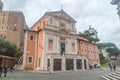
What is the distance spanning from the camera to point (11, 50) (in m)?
38.8

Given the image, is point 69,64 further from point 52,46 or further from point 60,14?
point 60,14

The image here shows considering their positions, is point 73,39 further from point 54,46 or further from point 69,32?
point 54,46

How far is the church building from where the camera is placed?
31.1 m

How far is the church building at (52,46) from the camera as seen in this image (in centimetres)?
3112

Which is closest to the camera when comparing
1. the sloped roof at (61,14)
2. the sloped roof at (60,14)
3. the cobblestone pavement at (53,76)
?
the cobblestone pavement at (53,76)

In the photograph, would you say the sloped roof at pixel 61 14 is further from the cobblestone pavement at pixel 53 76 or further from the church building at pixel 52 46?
the cobblestone pavement at pixel 53 76

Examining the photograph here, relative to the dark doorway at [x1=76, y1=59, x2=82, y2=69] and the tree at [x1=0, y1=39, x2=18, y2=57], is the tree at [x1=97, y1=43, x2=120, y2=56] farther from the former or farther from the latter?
the tree at [x1=0, y1=39, x2=18, y2=57]

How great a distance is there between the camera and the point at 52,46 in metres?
33.8

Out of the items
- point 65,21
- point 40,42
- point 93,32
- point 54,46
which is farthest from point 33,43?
point 93,32

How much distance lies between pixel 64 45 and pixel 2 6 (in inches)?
2035

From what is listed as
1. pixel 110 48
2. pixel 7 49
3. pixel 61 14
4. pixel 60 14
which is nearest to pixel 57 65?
pixel 60 14

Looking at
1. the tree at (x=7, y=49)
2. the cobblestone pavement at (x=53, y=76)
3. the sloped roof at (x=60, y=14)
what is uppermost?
the sloped roof at (x=60, y=14)

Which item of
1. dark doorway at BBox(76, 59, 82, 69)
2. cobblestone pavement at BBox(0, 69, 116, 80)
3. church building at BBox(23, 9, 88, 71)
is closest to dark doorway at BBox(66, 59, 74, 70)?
church building at BBox(23, 9, 88, 71)

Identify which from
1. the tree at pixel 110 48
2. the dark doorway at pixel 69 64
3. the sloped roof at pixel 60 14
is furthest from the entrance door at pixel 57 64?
the tree at pixel 110 48
